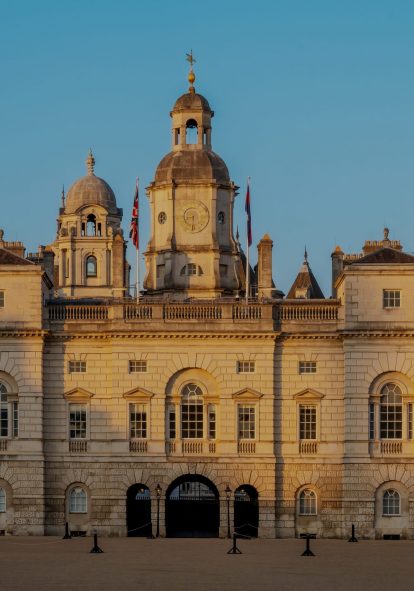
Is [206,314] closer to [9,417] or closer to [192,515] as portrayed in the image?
[192,515]

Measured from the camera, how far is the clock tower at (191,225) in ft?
325

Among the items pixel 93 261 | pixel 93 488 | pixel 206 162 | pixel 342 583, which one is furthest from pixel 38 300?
pixel 93 261

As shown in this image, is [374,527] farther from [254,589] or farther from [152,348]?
[254,589]

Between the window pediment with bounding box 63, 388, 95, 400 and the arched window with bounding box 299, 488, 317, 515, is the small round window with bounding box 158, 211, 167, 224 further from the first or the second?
the arched window with bounding box 299, 488, 317, 515

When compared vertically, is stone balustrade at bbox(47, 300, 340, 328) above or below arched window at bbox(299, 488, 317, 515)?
above

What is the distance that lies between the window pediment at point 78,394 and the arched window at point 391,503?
13.7 metres

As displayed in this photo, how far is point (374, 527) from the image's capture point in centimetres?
8744

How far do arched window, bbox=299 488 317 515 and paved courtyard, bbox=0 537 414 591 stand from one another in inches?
119

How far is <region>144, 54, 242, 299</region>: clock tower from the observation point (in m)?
99.2

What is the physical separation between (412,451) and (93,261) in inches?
2523

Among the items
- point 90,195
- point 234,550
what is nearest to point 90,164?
point 90,195

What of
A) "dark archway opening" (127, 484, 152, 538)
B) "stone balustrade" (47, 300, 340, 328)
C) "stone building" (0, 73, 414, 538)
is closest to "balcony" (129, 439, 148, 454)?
"stone building" (0, 73, 414, 538)

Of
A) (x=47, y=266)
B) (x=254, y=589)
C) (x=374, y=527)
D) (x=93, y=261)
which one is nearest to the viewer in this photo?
(x=254, y=589)

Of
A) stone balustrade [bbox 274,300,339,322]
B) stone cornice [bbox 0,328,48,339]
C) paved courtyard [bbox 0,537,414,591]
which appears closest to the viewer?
paved courtyard [bbox 0,537,414,591]
